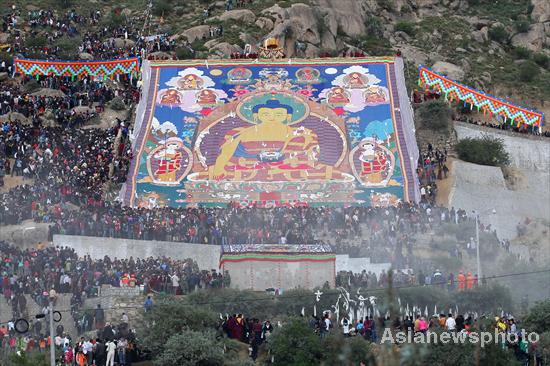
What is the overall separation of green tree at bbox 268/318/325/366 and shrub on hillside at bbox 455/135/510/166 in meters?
26.7

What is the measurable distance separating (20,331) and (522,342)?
52.4ft

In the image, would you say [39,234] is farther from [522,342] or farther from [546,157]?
[546,157]

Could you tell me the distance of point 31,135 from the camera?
72.1 metres

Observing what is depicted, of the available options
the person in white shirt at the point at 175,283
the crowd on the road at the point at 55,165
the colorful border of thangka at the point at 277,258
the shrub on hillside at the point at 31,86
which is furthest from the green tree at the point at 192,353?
the shrub on hillside at the point at 31,86

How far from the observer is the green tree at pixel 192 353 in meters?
49.2

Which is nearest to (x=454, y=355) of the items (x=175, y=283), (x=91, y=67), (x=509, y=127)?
(x=175, y=283)

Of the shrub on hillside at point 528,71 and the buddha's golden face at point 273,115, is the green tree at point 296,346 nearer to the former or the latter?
the buddha's golden face at point 273,115

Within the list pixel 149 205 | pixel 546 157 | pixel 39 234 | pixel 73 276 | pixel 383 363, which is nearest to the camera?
pixel 383 363

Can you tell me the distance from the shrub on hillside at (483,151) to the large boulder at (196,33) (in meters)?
18.1

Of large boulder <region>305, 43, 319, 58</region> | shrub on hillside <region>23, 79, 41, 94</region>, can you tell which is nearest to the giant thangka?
shrub on hillside <region>23, 79, 41, 94</region>

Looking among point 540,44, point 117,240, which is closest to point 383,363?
point 117,240

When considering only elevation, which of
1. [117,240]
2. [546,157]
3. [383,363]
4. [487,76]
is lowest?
[383,363]

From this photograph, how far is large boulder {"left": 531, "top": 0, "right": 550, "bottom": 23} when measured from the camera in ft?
326

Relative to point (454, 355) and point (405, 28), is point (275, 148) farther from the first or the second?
point (454, 355)
